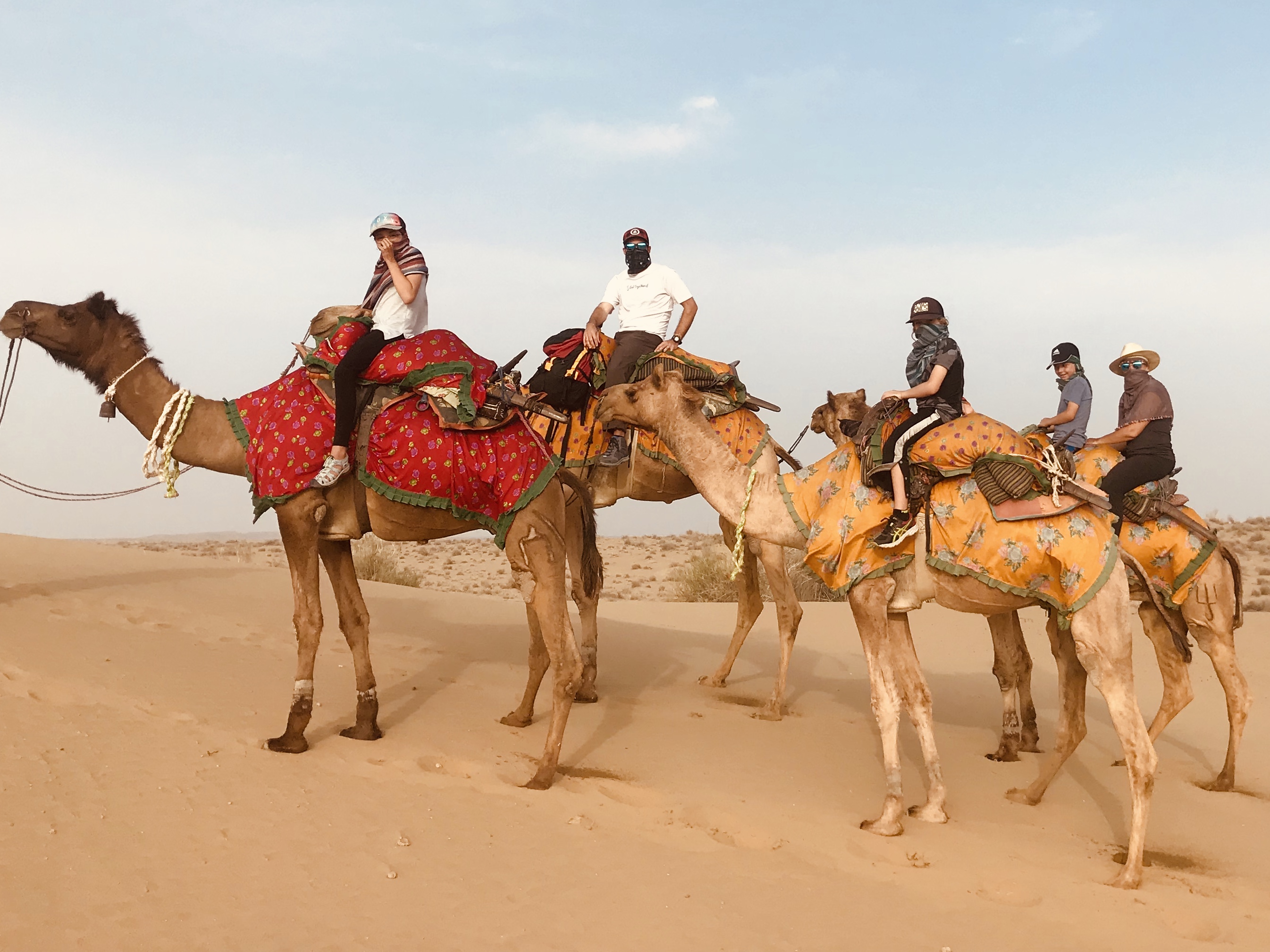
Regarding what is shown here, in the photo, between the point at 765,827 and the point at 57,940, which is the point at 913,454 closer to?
the point at 765,827

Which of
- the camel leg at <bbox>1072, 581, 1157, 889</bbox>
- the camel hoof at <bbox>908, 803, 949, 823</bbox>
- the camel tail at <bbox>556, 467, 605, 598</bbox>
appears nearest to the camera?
the camel leg at <bbox>1072, 581, 1157, 889</bbox>

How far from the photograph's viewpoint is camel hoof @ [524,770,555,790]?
6.74 metres

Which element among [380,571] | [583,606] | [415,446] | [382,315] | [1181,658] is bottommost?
[380,571]

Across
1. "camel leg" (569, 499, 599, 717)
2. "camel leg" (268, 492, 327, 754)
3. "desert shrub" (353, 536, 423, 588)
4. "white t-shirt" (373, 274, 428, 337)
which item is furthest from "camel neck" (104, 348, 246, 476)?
"desert shrub" (353, 536, 423, 588)

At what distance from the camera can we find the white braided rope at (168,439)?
7668mm

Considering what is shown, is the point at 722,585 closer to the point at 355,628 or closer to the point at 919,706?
the point at 355,628

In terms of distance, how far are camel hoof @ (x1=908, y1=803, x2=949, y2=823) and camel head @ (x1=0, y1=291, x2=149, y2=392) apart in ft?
22.3

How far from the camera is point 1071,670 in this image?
7.56 meters

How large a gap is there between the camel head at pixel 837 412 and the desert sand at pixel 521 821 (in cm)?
287

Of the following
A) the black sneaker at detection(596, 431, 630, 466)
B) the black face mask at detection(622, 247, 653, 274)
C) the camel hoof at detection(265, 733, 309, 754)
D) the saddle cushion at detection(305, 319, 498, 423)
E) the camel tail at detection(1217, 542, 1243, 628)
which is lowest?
the camel hoof at detection(265, 733, 309, 754)

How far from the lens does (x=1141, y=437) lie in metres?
7.81

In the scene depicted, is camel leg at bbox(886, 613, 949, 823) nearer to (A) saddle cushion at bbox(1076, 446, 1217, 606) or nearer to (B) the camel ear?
(A) saddle cushion at bbox(1076, 446, 1217, 606)

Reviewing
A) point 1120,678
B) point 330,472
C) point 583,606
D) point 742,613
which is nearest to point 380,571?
point 742,613

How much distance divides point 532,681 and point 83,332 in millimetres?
4538
